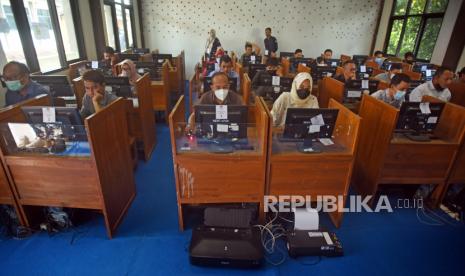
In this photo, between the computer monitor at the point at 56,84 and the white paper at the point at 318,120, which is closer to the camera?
the white paper at the point at 318,120

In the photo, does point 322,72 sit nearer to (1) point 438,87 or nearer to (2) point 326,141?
(1) point 438,87

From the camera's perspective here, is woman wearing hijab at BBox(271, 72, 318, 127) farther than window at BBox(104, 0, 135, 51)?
No

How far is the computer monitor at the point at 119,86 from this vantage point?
3.13m

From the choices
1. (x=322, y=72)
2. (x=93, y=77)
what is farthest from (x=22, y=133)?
(x=322, y=72)

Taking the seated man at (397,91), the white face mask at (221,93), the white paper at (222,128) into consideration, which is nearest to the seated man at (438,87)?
the seated man at (397,91)

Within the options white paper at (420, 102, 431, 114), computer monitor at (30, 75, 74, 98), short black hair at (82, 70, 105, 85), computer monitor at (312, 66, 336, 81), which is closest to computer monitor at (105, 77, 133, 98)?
computer monitor at (30, 75, 74, 98)

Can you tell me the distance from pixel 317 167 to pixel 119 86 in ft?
8.13

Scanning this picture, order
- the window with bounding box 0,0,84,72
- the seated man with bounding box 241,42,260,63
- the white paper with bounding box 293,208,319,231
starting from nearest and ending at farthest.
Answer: the white paper with bounding box 293,208,319,231, the window with bounding box 0,0,84,72, the seated man with bounding box 241,42,260,63

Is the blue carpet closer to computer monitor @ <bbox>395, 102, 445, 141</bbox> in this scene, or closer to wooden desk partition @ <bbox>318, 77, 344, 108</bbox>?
computer monitor @ <bbox>395, 102, 445, 141</bbox>

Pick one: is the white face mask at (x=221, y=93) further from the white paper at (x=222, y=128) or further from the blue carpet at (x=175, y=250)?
the blue carpet at (x=175, y=250)

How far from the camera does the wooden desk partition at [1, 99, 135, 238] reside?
192 cm

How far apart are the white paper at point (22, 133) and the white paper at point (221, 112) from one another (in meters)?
1.42

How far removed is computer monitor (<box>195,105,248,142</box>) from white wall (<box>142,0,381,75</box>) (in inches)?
283

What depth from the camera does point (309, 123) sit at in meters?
2.06
